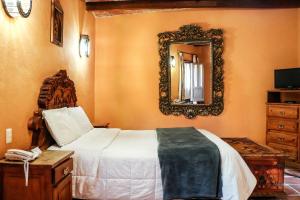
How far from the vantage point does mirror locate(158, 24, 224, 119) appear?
4.86 metres

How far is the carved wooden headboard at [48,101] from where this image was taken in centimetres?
267

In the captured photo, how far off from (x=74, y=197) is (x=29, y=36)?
1586 mm

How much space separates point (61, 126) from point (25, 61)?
0.74 meters

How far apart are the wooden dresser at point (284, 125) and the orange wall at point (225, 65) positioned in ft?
1.28

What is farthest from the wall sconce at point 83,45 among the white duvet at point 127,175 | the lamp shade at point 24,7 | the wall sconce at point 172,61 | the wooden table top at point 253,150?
the wooden table top at point 253,150

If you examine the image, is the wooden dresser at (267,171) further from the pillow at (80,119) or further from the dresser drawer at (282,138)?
the pillow at (80,119)

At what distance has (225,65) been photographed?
→ 4891 millimetres

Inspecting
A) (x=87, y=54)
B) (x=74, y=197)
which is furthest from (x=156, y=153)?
(x=87, y=54)

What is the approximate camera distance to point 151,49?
501 centimetres

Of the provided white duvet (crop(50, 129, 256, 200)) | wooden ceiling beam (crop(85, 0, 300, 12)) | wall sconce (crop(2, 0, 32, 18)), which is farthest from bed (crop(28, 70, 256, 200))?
wooden ceiling beam (crop(85, 0, 300, 12))

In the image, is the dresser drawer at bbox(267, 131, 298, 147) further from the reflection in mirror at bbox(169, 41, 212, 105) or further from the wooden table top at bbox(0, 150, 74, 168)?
the wooden table top at bbox(0, 150, 74, 168)

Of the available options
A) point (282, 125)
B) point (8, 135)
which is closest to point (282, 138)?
point (282, 125)

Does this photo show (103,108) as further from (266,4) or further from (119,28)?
(266,4)

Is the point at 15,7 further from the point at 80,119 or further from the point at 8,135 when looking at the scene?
the point at 80,119
